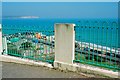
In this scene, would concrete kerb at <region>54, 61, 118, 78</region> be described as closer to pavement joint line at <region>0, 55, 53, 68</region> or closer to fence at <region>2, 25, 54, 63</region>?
pavement joint line at <region>0, 55, 53, 68</region>

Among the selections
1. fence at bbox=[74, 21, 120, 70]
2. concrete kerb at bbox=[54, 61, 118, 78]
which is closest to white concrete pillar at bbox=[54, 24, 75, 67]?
concrete kerb at bbox=[54, 61, 118, 78]

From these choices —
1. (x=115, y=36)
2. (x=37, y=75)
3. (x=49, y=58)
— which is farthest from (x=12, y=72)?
(x=115, y=36)

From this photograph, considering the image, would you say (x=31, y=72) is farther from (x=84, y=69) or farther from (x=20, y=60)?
(x=84, y=69)

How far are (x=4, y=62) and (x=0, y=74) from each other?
6.20ft

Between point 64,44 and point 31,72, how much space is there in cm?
138

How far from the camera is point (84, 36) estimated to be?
330 inches

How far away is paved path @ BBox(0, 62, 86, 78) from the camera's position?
814cm

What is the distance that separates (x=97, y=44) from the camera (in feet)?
27.0

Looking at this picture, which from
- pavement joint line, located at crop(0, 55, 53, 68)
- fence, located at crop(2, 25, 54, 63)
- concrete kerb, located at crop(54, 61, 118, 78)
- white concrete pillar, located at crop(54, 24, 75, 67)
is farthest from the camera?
fence, located at crop(2, 25, 54, 63)

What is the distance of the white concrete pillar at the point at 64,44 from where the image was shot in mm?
8484

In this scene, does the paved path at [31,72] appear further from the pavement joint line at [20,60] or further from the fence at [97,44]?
the fence at [97,44]

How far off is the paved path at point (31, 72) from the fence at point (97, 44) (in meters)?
0.68

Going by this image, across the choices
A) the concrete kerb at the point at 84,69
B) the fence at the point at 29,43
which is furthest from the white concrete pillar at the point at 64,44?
the fence at the point at 29,43

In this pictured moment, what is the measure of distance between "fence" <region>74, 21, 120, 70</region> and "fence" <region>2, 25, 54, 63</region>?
1112mm
